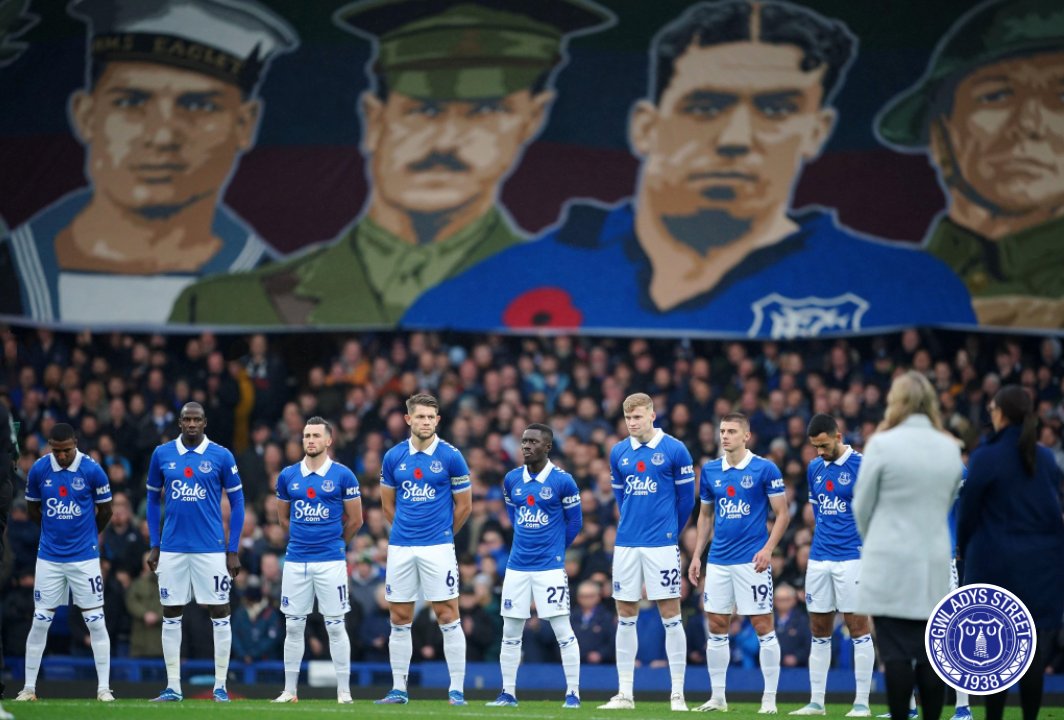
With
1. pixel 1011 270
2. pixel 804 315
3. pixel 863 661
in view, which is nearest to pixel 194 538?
pixel 863 661

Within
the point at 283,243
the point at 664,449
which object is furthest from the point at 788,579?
the point at 283,243

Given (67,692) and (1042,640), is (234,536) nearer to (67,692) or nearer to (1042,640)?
(67,692)

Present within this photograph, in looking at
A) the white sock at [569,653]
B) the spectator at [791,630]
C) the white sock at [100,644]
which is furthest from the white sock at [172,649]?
the spectator at [791,630]

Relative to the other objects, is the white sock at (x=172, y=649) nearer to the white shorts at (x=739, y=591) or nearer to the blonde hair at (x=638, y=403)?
the blonde hair at (x=638, y=403)

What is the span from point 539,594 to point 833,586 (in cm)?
272

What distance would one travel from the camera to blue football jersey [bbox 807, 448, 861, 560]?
1333 cm

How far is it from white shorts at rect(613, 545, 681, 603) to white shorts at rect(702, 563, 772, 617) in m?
0.34

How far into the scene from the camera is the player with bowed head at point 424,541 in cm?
1332

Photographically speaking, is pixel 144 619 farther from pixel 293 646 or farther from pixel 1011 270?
pixel 1011 270

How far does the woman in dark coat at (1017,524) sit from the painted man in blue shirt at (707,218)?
14.1 metres

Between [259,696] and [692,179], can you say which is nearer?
[259,696]

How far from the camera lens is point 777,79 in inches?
944

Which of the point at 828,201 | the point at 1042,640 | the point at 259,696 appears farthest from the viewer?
the point at 828,201

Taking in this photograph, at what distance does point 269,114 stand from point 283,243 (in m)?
2.31
